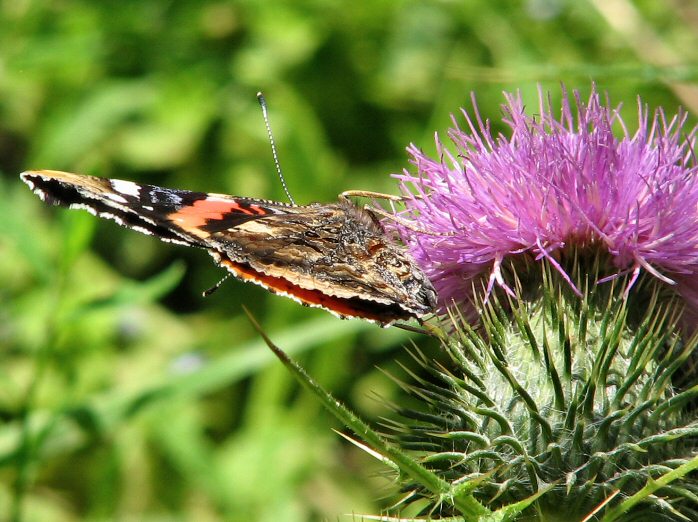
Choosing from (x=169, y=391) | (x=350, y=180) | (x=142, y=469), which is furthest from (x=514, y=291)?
(x=350, y=180)

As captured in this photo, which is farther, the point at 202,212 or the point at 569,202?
the point at 202,212

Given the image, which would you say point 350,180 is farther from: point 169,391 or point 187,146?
point 169,391

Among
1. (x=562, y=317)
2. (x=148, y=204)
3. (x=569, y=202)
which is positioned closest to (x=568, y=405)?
(x=562, y=317)

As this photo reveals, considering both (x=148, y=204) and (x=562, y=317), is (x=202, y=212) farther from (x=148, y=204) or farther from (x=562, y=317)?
(x=562, y=317)

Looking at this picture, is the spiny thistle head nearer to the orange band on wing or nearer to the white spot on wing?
the orange band on wing

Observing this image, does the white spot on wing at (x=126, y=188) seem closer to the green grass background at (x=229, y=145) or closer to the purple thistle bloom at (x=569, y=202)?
the purple thistle bloom at (x=569, y=202)

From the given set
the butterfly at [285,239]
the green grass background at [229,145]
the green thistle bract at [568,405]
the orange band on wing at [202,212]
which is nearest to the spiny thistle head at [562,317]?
the green thistle bract at [568,405]
